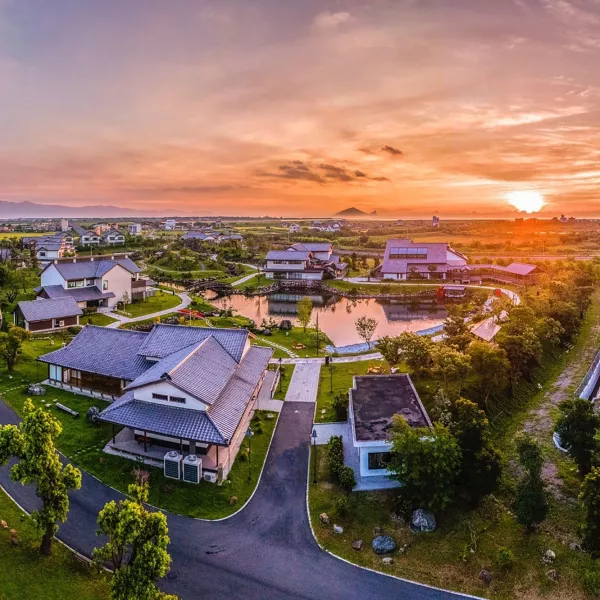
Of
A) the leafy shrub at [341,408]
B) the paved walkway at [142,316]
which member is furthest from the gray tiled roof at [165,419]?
the paved walkway at [142,316]

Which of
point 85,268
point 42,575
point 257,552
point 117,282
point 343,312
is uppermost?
point 85,268

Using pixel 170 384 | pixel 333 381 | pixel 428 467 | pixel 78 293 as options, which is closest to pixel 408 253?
pixel 78 293

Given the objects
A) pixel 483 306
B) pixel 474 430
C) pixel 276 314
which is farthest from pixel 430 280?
pixel 474 430

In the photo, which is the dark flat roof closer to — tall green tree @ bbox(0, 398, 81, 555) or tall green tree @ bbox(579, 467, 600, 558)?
tall green tree @ bbox(579, 467, 600, 558)

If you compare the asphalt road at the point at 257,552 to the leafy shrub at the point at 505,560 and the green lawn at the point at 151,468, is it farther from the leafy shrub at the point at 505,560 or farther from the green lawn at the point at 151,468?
the leafy shrub at the point at 505,560

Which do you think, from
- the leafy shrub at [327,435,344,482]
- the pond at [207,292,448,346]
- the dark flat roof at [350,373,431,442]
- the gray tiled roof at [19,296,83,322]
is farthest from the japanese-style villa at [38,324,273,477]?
the pond at [207,292,448,346]

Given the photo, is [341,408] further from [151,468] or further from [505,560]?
[505,560]
